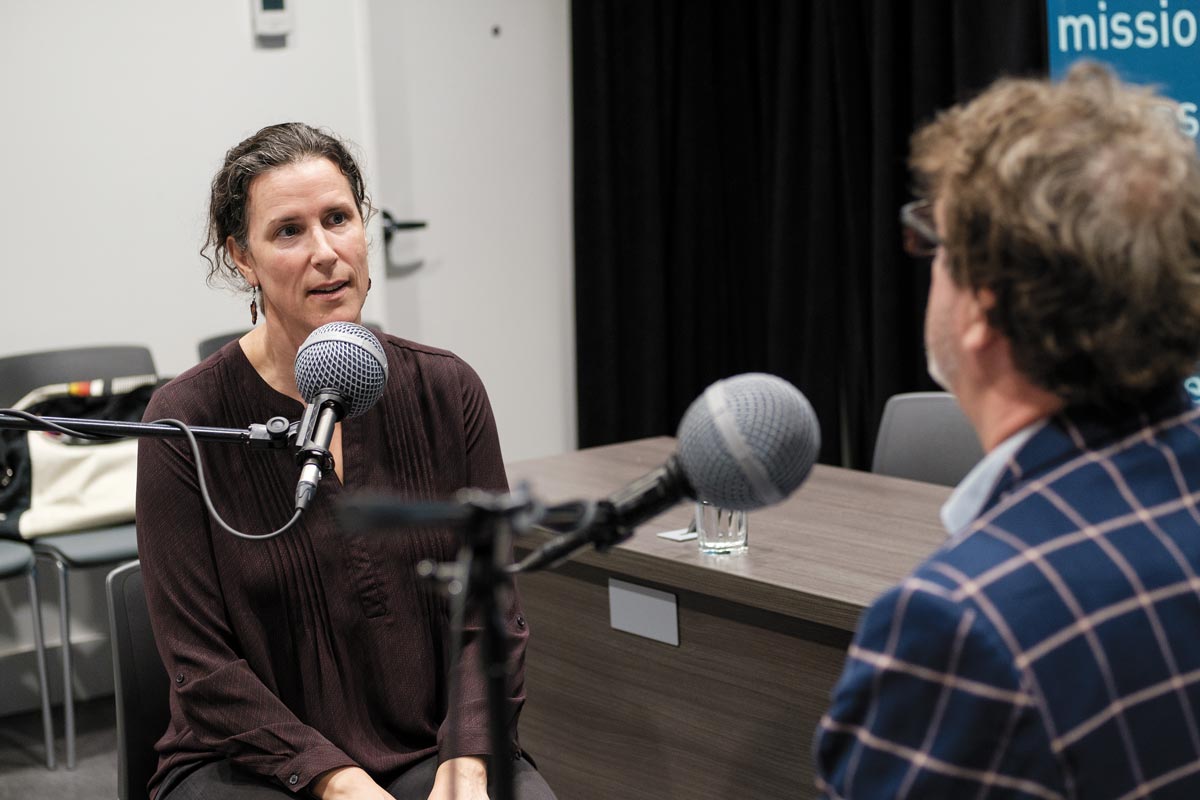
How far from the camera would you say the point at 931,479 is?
2.87 metres

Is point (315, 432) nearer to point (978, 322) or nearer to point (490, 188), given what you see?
point (978, 322)

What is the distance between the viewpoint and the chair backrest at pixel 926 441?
2822mm

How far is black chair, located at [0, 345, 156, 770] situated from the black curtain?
184 cm

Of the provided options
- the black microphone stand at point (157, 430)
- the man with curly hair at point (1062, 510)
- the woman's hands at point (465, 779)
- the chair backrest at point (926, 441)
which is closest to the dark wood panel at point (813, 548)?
the chair backrest at point (926, 441)

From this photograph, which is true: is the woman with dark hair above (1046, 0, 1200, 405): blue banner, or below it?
below

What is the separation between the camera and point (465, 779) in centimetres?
168

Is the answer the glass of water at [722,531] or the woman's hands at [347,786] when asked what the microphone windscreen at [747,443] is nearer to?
the woman's hands at [347,786]

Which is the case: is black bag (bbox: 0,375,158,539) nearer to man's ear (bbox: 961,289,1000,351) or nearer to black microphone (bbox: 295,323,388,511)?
black microphone (bbox: 295,323,388,511)

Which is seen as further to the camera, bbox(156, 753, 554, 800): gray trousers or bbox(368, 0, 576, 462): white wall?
bbox(368, 0, 576, 462): white wall

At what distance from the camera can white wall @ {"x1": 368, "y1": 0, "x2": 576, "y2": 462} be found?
15.0 ft

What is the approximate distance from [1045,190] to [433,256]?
12.9 ft

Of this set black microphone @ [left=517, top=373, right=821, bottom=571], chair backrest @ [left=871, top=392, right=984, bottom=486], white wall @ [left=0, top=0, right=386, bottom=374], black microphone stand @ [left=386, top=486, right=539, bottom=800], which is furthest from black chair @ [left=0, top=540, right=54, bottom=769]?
black microphone stand @ [left=386, top=486, right=539, bottom=800]

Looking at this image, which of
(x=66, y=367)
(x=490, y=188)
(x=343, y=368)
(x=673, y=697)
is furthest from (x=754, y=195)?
(x=343, y=368)

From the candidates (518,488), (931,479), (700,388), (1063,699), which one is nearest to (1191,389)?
(931,479)
